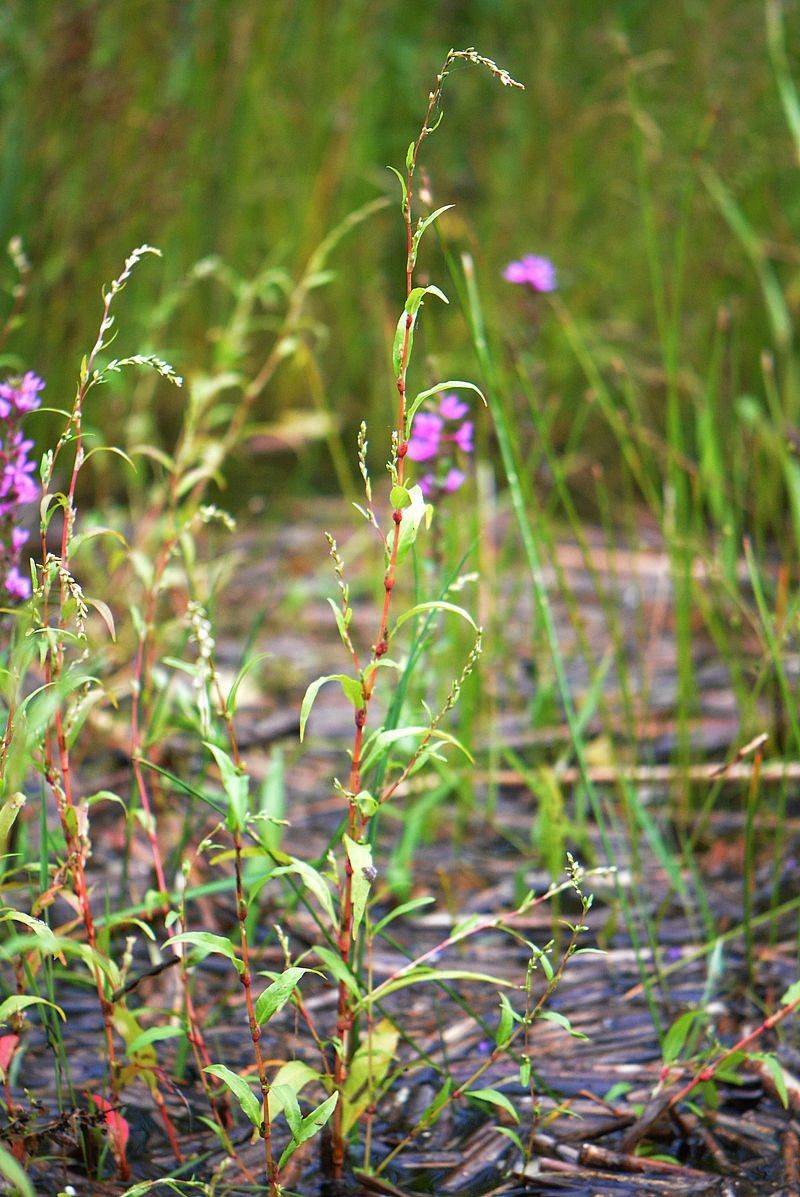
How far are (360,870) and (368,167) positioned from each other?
2.83m

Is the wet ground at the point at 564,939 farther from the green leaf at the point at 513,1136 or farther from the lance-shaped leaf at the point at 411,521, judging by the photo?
the lance-shaped leaf at the point at 411,521

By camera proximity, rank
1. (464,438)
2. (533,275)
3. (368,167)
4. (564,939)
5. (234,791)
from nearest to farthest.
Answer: (234,791) → (464,438) → (564,939) → (533,275) → (368,167)

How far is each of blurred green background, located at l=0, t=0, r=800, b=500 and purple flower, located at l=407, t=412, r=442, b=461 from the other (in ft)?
3.00

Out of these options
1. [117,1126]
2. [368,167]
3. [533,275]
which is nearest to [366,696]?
[117,1126]

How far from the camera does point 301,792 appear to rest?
1.88m

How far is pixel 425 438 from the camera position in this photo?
1477 mm

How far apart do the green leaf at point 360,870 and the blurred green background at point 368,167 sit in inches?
58.9

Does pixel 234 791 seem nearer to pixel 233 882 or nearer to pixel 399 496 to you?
pixel 399 496

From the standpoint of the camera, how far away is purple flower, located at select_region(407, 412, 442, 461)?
1.45m

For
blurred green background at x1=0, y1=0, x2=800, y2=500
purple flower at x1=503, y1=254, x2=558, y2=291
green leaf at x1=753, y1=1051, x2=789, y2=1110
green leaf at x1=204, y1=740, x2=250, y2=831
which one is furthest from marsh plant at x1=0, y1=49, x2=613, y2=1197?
blurred green background at x1=0, y1=0, x2=800, y2=500

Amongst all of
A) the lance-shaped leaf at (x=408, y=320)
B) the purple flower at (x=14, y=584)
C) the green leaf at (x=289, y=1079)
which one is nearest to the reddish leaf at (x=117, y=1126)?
the green leaf at (x=289, y=1079)

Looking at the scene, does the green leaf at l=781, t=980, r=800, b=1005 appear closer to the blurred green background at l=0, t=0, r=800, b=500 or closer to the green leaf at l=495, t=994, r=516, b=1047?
the green leaf at l=495, t=994, r=516, b=1047

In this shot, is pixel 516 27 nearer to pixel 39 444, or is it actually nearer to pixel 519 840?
pixel 39 444

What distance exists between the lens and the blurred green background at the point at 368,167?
2.37 meters
